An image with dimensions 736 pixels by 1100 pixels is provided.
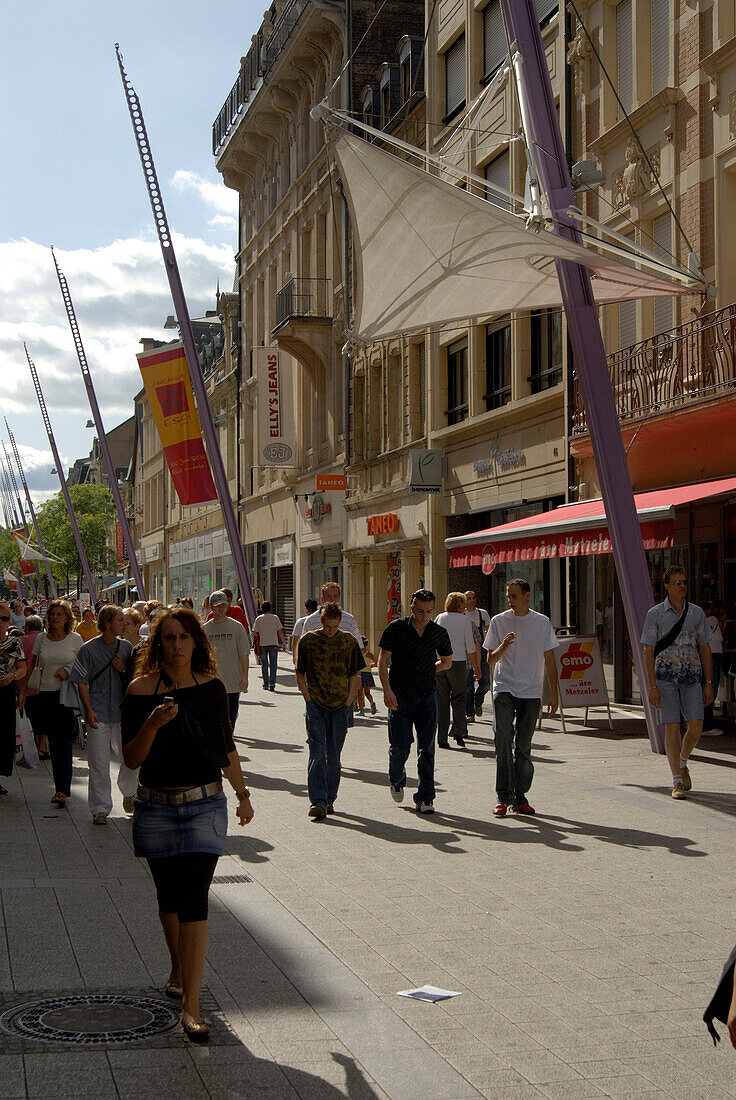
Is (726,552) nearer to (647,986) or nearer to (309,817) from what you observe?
(309,817)

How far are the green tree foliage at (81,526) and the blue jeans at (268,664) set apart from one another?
63.7m

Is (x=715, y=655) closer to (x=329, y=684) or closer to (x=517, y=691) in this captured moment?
(x=517, y=691)

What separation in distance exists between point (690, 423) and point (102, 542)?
244ft

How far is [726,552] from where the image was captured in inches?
635

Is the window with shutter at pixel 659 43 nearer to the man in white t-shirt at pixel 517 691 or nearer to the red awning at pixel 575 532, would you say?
the red awning at pixel 575 532

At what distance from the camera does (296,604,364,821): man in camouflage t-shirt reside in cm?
1028

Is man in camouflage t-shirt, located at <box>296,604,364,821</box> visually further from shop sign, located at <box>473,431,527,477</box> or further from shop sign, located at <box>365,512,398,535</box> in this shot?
shop sign, located at <box>365,512,398,535</box>

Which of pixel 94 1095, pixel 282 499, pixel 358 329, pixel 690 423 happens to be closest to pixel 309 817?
pixel 94 1095

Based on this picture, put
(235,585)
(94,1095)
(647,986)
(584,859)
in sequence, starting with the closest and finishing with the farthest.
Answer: (94,1095)
(647,986)
(584,859)
(235,585)

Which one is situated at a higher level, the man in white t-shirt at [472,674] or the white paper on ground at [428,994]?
the man in white t-shirt at [472,674]

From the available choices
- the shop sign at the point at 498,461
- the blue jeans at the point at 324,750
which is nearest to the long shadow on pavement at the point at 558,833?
the blue jeans at the point at 324,750

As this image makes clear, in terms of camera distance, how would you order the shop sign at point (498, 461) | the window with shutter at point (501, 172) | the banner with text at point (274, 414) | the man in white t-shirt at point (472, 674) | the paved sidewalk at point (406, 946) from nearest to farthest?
the paved sidewalk at point (406, 946), the man in white t-shirt at point (472, 674), the shop sign at point (498, 461), the window with shutter at point (501, 172), the banner with text at point (274, 414)

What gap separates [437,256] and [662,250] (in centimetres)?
596

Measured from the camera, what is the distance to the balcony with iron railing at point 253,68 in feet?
126
